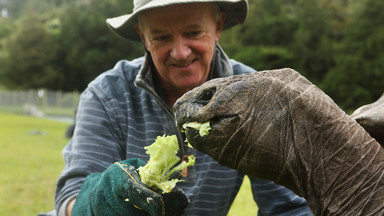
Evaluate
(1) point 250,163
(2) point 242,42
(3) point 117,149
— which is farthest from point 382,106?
(2) point 242,42

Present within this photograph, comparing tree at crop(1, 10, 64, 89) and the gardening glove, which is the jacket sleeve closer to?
the gardening glove

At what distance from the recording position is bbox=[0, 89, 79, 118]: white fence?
2717 cm

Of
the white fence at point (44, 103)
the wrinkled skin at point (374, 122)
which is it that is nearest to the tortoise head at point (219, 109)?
the wrinkled skin at point (374, 122)

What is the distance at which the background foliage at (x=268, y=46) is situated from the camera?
75.2 feet

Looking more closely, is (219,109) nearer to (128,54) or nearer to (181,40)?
(181,40)

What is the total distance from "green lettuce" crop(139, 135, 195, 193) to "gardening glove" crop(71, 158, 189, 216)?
3 centimetres

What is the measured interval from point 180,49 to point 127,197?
0.95 m

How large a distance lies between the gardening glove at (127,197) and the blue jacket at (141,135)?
25.1 inches

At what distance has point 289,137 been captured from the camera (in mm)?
1164

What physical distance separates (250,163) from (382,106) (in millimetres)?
696

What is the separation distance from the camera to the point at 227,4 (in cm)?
249

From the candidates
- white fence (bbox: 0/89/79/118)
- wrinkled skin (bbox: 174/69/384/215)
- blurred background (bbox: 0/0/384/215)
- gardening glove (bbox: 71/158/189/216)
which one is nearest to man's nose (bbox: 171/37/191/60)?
gardening glove (bbox: 71/158/189/216)

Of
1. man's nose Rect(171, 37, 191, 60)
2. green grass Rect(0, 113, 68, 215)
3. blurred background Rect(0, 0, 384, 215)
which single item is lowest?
blurred background Rect(0, 0, 384, 215)

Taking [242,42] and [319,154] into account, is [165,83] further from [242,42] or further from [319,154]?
[242,42]
